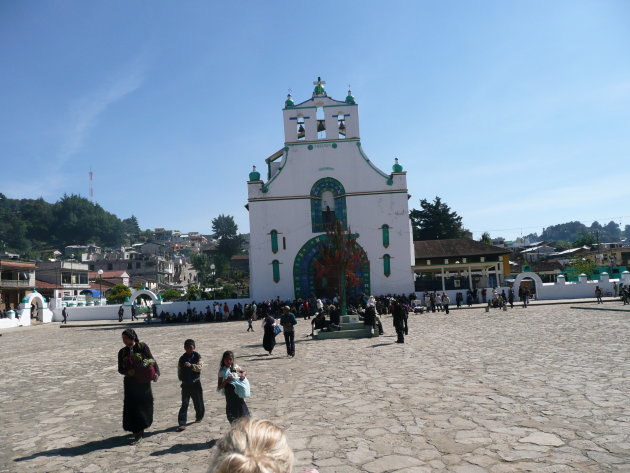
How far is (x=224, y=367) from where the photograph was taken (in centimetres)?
690

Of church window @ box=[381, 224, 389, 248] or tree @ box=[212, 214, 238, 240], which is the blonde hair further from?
tree @ box=[212, 214, 238, 240]

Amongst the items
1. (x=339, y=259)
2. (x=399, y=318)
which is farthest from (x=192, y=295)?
(x=399, y=318)

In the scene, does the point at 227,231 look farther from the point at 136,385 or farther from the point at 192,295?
the point at 136,385

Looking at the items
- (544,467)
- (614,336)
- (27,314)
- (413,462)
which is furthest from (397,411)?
(27,314)

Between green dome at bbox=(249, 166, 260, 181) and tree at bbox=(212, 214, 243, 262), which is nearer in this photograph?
green dome at bbox=(249, 166, 260, 181)

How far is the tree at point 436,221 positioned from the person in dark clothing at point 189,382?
5944cm

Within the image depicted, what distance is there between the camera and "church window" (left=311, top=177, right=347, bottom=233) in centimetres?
3516

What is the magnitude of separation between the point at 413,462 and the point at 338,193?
30502mm

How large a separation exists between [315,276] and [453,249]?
11.1 metres

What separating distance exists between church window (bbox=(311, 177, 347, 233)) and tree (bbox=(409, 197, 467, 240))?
104 feet

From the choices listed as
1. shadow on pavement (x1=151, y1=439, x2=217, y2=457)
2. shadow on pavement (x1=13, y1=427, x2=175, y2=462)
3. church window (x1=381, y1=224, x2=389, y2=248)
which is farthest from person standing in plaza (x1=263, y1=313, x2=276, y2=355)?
church window (x1=381, y1=224, x2=389, y2=248)

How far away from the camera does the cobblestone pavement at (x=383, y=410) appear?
18.6 feet

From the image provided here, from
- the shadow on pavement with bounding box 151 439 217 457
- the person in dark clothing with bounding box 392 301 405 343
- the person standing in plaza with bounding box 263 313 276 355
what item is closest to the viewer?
the shadow on pavement with bounding box 151 439 217 457

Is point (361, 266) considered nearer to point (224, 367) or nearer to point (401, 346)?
point (401, 346)
